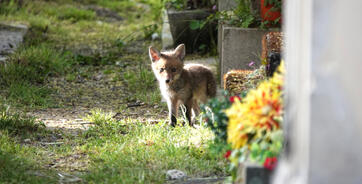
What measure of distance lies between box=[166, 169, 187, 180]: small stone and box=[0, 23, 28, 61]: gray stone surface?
4737mm

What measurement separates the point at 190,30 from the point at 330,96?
6.76 meters

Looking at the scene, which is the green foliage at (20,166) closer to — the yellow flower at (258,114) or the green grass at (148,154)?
the green grass at (148,154)

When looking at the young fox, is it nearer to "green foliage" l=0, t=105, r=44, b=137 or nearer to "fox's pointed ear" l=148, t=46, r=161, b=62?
"fox's pointed ear" l=148, t=46, r=161, b=62

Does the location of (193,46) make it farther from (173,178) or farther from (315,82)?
(315,82)

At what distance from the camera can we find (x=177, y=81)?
20.2ft

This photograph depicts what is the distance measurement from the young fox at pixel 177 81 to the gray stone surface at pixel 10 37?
3.18m

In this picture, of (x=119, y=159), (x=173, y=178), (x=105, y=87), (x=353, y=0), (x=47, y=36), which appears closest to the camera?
(x=353, y=0)

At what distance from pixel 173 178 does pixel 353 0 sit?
7.33 ft

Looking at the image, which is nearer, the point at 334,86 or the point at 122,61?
the point at 334,86

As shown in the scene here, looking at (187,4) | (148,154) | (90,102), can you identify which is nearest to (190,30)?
(187,4)

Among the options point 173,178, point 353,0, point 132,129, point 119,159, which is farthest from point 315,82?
point 132,129

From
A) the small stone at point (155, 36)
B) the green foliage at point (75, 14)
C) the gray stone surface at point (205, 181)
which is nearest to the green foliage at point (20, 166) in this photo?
the gray stone surface at point (205, 181)

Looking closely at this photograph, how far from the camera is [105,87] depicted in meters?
8.28

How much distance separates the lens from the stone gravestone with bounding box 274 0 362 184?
2.61 meters
